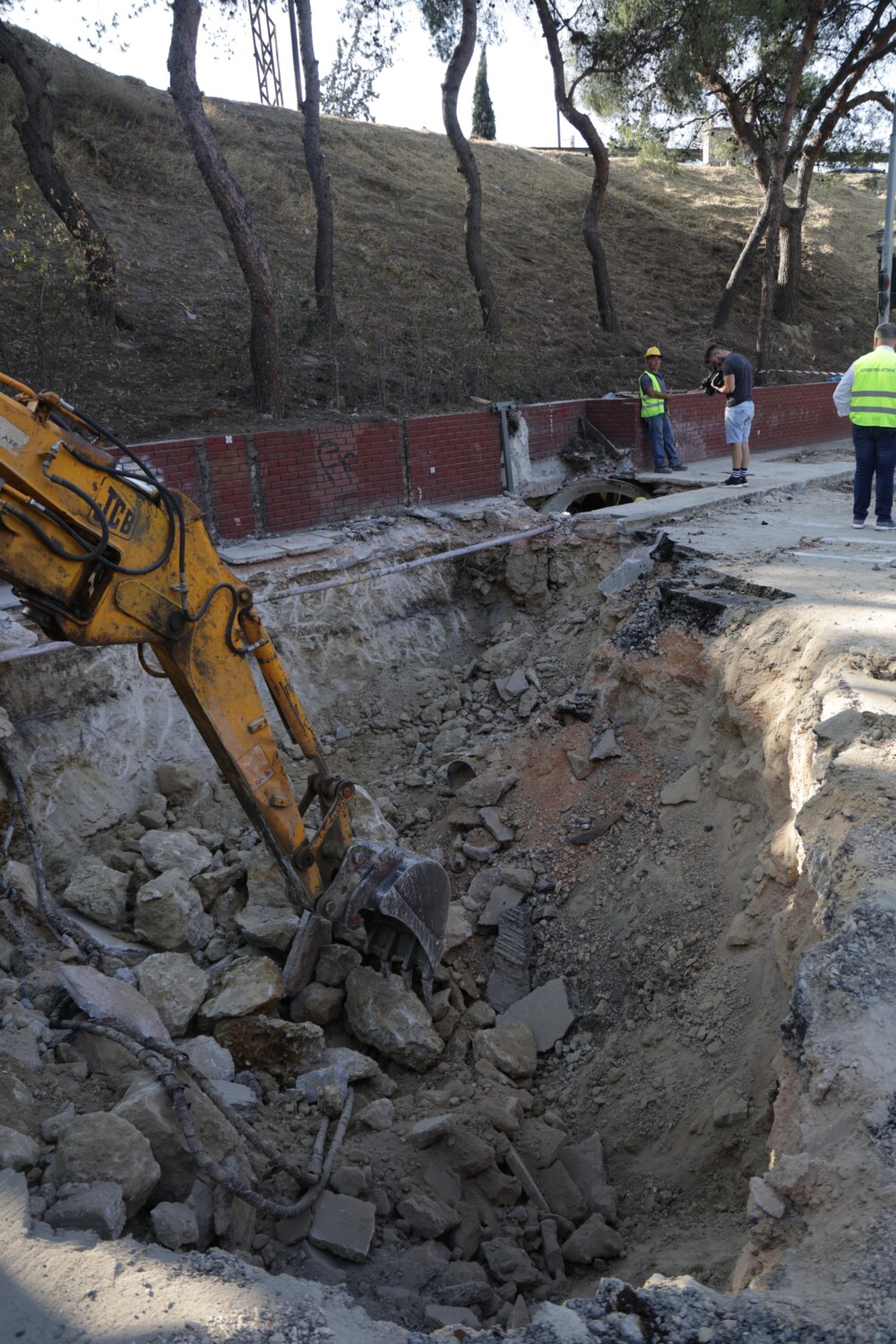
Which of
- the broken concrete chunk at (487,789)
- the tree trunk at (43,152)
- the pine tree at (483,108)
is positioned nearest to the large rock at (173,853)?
the broken concrete chunk at (487,789)

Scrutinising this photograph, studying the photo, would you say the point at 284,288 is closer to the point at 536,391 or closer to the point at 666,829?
the point at 536,391

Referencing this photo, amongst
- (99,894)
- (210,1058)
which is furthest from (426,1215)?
(99,894)

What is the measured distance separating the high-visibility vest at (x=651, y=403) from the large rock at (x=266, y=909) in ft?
27.0

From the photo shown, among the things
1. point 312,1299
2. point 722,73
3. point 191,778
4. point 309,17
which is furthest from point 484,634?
point 722,73

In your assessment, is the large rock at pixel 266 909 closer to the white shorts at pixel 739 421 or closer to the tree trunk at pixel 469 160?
the white shorts at pixel 739 421

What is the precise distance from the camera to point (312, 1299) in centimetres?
264

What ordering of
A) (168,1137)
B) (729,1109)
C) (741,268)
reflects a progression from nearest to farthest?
(168,1137) < (729,1109) < (741,268)

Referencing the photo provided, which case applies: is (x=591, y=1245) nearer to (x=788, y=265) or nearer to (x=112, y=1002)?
(x=112, y=1002)

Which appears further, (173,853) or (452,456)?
(452,456)

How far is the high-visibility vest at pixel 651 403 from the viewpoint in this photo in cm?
1202

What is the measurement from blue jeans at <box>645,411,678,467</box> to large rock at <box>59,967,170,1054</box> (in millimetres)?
9786

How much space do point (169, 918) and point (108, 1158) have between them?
2.20 meters

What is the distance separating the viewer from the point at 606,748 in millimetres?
6801

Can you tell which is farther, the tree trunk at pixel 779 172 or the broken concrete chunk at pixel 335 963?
the tree trunk at pixel 779 172
